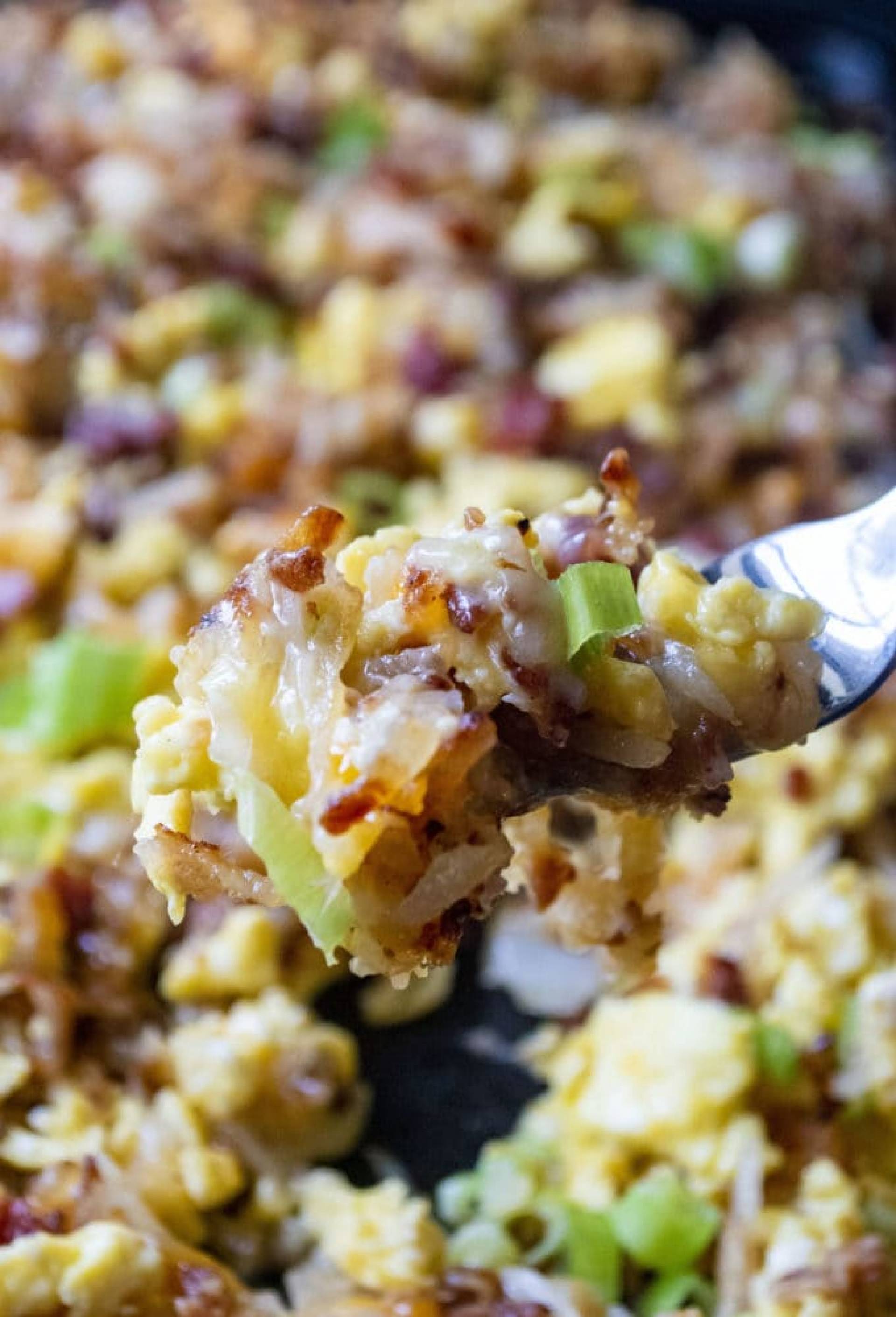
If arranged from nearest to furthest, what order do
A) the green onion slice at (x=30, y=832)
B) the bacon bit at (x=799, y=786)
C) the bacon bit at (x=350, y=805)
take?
the bacon bit at (x=350, y=805)
the green onion slice at (x=30, y=832)
the bacon bit at (x=799, y=786)

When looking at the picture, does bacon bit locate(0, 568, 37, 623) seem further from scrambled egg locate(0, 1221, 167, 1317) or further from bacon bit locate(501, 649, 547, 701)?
bacon bit locate(501, 649, 547, 701)

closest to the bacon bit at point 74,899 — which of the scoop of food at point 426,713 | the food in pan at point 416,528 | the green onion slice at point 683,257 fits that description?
the food in pan at point 416,528

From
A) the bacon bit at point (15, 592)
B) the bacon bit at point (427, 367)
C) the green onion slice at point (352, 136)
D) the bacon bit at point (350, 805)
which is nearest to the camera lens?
the bacon bit at point (350, 805)

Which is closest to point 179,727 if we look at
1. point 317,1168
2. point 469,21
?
point 317,1168

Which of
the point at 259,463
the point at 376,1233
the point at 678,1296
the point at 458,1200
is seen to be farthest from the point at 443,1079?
the point at 259,463

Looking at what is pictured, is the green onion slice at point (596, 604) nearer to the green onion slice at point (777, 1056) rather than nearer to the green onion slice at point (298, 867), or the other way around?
the green onion slice at point (298, 867)

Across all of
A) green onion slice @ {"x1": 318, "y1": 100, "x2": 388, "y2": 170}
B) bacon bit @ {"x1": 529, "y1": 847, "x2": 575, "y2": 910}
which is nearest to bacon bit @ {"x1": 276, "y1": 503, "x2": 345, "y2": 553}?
bacon bit @ {"x1": 529, "y1": 847, "x2": 575, "y2": 910}
